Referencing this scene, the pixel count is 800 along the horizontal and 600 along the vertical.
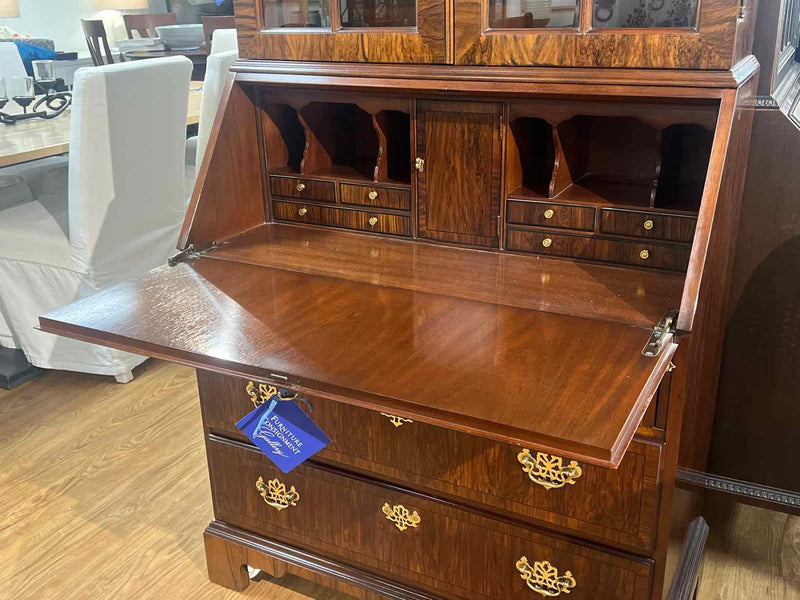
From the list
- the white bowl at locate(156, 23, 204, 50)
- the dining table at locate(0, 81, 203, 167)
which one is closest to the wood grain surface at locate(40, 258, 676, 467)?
the dining table at locate(0, 81, 203, 167)

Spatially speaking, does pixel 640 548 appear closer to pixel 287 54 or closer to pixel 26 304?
pixel 287 54

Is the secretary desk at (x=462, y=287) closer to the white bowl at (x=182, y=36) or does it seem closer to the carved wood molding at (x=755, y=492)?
the carved wood molding at (x=755, y=492)

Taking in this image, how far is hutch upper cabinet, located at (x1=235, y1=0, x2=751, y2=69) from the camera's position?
1.08 metres

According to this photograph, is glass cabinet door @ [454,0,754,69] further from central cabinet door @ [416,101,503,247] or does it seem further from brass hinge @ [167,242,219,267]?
brass hinge @ [167,242,219,267]

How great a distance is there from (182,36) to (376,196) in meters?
5.69

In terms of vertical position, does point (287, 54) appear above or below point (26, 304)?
above

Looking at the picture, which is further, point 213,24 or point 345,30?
point 213,24

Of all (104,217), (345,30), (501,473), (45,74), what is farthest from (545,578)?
(45,74)

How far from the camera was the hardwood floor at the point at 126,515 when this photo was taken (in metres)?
1.63

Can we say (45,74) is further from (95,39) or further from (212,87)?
(95,39)

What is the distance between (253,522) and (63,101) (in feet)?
7.47

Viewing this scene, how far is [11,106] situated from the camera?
10.5 feet

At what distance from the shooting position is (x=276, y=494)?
148cm

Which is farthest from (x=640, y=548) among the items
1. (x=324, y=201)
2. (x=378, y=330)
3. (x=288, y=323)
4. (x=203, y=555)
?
(x=203, y=555)
